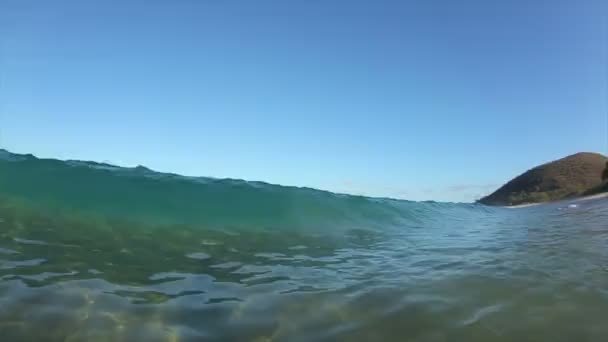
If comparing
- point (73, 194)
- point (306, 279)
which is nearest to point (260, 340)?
point (306, 279)

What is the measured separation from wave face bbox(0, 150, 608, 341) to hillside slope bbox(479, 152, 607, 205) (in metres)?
61.1

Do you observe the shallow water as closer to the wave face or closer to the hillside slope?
the wave face

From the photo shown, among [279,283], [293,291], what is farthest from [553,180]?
[293,291]

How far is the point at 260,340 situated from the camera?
3285mm

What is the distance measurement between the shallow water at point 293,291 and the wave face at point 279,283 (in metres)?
0.02

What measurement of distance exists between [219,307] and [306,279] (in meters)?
1.43

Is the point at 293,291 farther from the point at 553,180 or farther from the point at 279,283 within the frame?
the point at 553,180

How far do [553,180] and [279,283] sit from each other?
81.3m

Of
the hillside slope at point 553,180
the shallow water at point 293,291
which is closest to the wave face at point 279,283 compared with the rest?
the shallow water at point 293,291

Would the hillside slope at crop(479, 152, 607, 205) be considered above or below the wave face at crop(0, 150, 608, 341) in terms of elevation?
above

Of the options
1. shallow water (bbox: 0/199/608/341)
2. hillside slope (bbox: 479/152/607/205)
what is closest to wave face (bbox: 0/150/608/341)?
shallow water (bbox: 0/199/608/341)

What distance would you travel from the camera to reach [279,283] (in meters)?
4.95

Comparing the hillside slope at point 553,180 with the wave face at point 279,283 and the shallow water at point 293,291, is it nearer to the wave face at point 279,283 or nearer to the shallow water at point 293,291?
the wave face at point 279,283

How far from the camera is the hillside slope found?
6694cm
